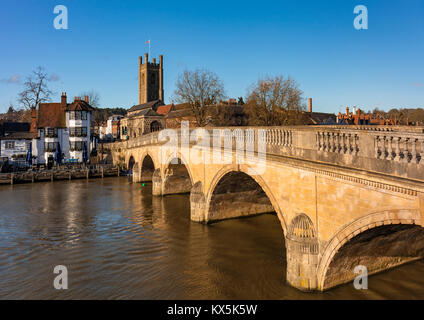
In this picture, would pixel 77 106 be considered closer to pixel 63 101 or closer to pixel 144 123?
pixel 63 101

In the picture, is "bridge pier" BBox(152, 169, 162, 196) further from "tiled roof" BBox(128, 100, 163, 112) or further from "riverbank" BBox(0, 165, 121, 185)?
"tiled roof" BBox(128, 100, 163, 112)

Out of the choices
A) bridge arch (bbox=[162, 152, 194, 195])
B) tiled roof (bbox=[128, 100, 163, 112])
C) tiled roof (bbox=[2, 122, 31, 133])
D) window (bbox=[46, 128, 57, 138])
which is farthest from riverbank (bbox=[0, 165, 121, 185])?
tiled roof (bbox=[128, 100, 163, 112])

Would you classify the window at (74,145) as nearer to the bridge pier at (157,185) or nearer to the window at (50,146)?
the window at (50,146)

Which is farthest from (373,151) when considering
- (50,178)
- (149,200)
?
(50,178)

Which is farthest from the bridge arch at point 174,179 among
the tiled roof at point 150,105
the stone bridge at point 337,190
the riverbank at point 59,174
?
the tiled roof at point 150,105

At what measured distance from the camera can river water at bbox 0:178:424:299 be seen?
1099 centimetres

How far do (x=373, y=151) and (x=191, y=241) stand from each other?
11264 mm

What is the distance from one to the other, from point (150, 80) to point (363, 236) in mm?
96699

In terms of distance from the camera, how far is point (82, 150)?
165 ft

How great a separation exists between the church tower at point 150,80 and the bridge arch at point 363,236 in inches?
3639

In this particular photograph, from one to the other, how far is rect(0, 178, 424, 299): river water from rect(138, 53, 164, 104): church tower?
77084 millimetres

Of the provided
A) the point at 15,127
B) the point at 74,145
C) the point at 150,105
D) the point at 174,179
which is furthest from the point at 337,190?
the point at 150,105

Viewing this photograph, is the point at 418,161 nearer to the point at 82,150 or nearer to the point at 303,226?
the point at 303,226

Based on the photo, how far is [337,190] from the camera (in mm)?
8922
